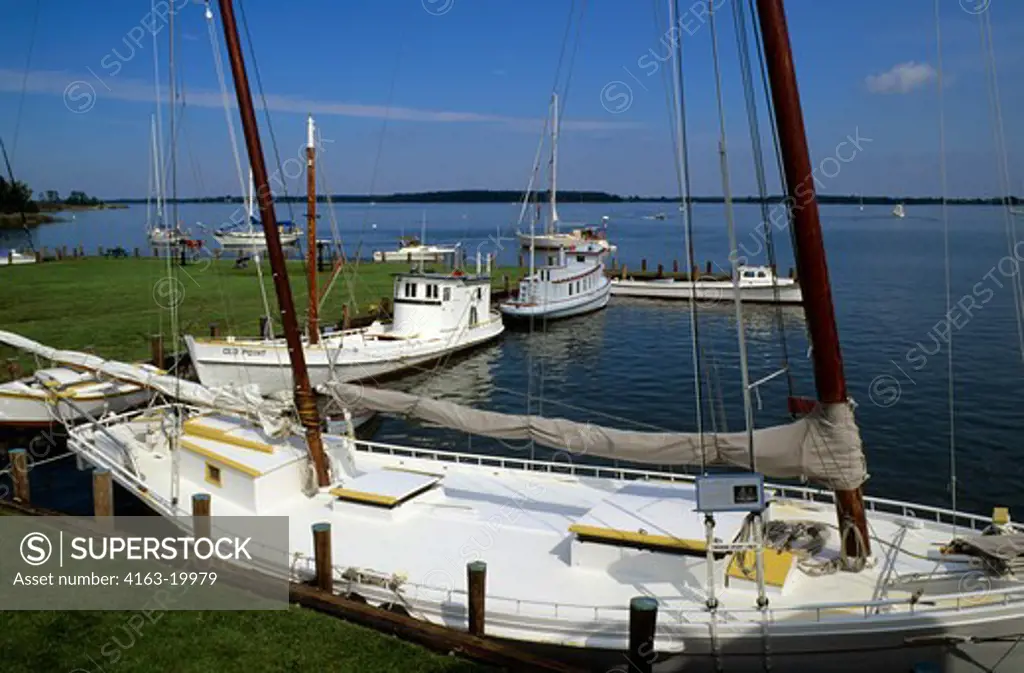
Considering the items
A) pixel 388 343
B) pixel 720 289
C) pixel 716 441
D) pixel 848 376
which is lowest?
pixel 848 376

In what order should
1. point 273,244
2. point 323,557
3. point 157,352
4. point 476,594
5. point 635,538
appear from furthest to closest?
point 157,352 < point 273,244 < point 323,557 < point 635,538 < point 476,594

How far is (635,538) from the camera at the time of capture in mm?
10484

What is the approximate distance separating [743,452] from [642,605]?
3230 mm

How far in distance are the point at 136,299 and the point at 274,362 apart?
791 inches

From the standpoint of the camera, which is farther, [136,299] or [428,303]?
[136,299]

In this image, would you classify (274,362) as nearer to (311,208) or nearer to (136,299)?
(311,208)

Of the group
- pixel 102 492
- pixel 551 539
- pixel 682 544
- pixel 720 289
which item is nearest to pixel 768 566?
pixel 682 544

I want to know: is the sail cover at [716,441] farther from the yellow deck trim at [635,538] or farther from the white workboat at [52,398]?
the white workboat at [52,398]

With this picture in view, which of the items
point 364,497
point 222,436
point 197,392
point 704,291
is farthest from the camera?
point 704,291

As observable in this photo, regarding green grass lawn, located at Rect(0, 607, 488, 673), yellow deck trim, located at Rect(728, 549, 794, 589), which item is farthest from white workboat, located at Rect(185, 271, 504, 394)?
yellow deck trim, located at Rect(728, 549, 794, 589)

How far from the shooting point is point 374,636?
10.3m

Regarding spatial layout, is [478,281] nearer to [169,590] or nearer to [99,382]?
[99,382]

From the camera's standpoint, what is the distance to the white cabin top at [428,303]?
118 ft

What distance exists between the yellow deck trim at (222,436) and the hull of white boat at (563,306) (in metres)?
27.1
